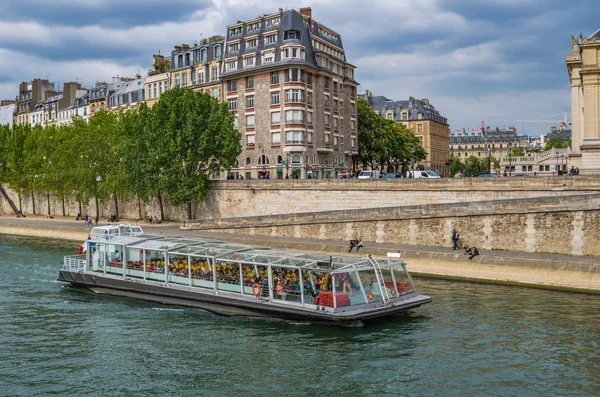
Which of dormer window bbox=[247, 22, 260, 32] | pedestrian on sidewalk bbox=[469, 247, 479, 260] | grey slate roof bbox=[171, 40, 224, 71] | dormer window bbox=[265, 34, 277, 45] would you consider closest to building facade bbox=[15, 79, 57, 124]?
grey slate roof bbox=[171, 40, 224, 71]

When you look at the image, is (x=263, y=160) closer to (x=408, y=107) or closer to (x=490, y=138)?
(x=408, y=107)

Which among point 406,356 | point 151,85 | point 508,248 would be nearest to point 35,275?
point 406,356

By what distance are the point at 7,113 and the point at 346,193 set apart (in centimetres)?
9595

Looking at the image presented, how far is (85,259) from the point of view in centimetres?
3047

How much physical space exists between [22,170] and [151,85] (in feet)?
59.5

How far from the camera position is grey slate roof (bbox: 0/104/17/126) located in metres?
116

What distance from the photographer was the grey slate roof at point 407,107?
11012 centimetres

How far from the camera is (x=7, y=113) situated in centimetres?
11800

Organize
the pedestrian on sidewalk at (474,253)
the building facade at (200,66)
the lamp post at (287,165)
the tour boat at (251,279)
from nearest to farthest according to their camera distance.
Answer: the tour boat at (251,279) → the pedestrian on sidewalk at (474,253) → the lamp post at (287,165) → the building facade at (200,66)

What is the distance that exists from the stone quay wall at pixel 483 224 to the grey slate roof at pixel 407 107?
7344cm

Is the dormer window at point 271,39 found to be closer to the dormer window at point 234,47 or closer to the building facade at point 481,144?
the dormer window at point 234,47

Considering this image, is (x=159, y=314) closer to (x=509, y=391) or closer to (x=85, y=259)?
(x=85, y=259)

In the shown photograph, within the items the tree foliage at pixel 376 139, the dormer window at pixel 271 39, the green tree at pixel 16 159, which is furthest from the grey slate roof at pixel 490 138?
the green tree at pixel 16 159

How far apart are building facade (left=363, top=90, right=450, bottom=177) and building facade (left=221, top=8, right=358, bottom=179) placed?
46.9m
